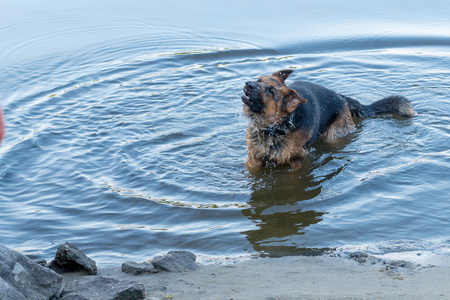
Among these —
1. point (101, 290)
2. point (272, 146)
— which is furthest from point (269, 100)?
point (101, 290)

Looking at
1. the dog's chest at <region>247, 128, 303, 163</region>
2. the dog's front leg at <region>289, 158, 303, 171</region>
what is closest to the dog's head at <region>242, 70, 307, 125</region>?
the dog's chest at <region>247, 128, 303, 163</region>

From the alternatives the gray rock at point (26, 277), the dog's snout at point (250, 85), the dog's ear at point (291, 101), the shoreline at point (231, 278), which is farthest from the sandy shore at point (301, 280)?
the dog's ear at point (291, 101)

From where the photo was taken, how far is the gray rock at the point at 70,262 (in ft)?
15.7

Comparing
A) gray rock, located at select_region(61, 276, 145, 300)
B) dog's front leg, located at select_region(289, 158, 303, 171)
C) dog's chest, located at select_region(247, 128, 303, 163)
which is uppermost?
dog's chest, located at select_region(247, 128, 303, 163)

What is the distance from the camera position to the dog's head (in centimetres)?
714

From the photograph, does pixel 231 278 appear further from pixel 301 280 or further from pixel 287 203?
pixel 287 203

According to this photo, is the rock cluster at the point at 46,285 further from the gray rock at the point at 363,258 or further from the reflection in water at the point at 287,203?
the gray rock at the point at 363,258

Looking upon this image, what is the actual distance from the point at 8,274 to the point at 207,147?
4.41 m

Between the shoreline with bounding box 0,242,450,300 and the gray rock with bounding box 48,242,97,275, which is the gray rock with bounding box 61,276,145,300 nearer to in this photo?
the shoreline with bounding box 0,242,450,300

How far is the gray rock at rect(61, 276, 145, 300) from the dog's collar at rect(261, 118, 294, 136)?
389 centimetres

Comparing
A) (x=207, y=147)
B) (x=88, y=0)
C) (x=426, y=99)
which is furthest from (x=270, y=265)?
(x=88, y=0)

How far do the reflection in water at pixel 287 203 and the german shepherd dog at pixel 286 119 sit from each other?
0.22 metres

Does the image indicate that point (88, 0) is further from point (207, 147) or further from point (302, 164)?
point (302, 164)

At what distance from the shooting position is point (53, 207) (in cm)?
651
